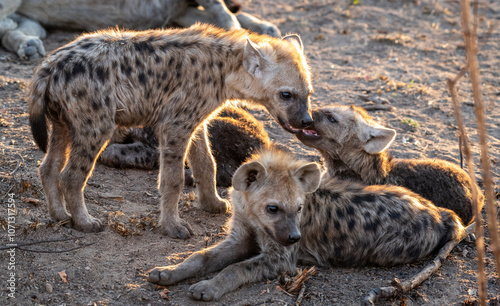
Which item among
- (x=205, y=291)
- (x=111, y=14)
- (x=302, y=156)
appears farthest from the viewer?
(x=111, y=14)

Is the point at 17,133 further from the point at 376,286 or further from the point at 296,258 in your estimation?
the point at 376,286

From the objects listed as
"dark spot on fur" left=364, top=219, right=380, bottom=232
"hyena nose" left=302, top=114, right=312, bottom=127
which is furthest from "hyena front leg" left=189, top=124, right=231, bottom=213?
"dark spot on fur" left=364, top=219, right=380, bottom=232

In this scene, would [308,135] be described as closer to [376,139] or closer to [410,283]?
[376,139]

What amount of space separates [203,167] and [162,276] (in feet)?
3.94

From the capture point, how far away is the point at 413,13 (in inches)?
365

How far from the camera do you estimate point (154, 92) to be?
3.88m

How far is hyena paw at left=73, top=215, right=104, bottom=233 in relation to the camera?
3.72 metres

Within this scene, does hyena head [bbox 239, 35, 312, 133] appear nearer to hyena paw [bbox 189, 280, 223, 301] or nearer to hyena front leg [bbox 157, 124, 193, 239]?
hyena front leg [bbox 157, 124, 193, 239]

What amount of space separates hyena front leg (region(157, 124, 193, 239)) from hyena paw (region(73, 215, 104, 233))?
0.42m

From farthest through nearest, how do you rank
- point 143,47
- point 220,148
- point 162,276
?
point 220,148 → point 143,47 → point 162,276

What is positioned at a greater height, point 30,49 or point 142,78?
point 142,78

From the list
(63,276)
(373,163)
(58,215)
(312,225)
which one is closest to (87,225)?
(58,215)

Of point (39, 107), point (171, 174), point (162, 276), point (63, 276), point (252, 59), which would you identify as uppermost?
point (252, 59)

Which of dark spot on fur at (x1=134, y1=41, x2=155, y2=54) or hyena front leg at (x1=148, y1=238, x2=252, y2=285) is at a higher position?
dark spot on fur at (x1=134, y1=41, x2=155, y2=54)
